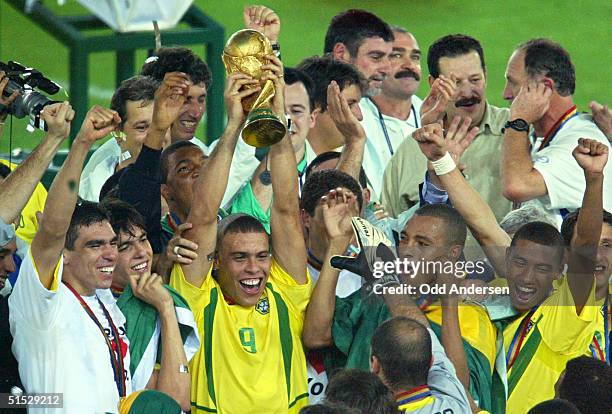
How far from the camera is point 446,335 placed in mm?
6309

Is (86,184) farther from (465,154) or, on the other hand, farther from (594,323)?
(594,323)

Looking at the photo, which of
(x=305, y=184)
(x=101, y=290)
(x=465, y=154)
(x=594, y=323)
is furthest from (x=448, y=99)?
(x=101, y=290)

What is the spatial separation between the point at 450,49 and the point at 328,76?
0.64 m

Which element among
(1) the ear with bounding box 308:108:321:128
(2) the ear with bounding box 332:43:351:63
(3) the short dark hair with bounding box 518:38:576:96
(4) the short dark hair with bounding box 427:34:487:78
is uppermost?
(2) the ear with bounding box 332:43:351:63

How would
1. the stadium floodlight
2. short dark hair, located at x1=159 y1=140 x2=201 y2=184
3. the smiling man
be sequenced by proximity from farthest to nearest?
the stadium floodlight, short dark hair, located at x1=159 y1=140 x2=201 y2=184, the smiling man

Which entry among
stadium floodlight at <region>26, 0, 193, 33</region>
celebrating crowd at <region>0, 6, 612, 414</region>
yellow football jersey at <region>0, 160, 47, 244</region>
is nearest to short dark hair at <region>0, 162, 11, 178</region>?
yellow football jersey at <region>0, 160, 47, 244</region>

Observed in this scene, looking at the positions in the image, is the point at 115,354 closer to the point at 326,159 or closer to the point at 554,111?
the point at 326,159

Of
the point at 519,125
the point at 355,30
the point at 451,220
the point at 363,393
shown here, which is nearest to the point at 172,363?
the point at 363,393

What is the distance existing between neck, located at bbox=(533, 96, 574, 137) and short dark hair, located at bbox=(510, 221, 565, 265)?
809mm

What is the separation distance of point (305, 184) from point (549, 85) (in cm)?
131

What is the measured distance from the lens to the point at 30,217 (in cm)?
686

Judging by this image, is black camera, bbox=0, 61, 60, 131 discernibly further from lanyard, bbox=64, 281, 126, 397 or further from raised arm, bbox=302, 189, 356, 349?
raised arm, bbox=302, 189, 356, 349

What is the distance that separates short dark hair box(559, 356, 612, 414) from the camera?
5.81 m

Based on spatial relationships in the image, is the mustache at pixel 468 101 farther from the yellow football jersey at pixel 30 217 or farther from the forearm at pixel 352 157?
the yellow football jersey at pixel 30 217
